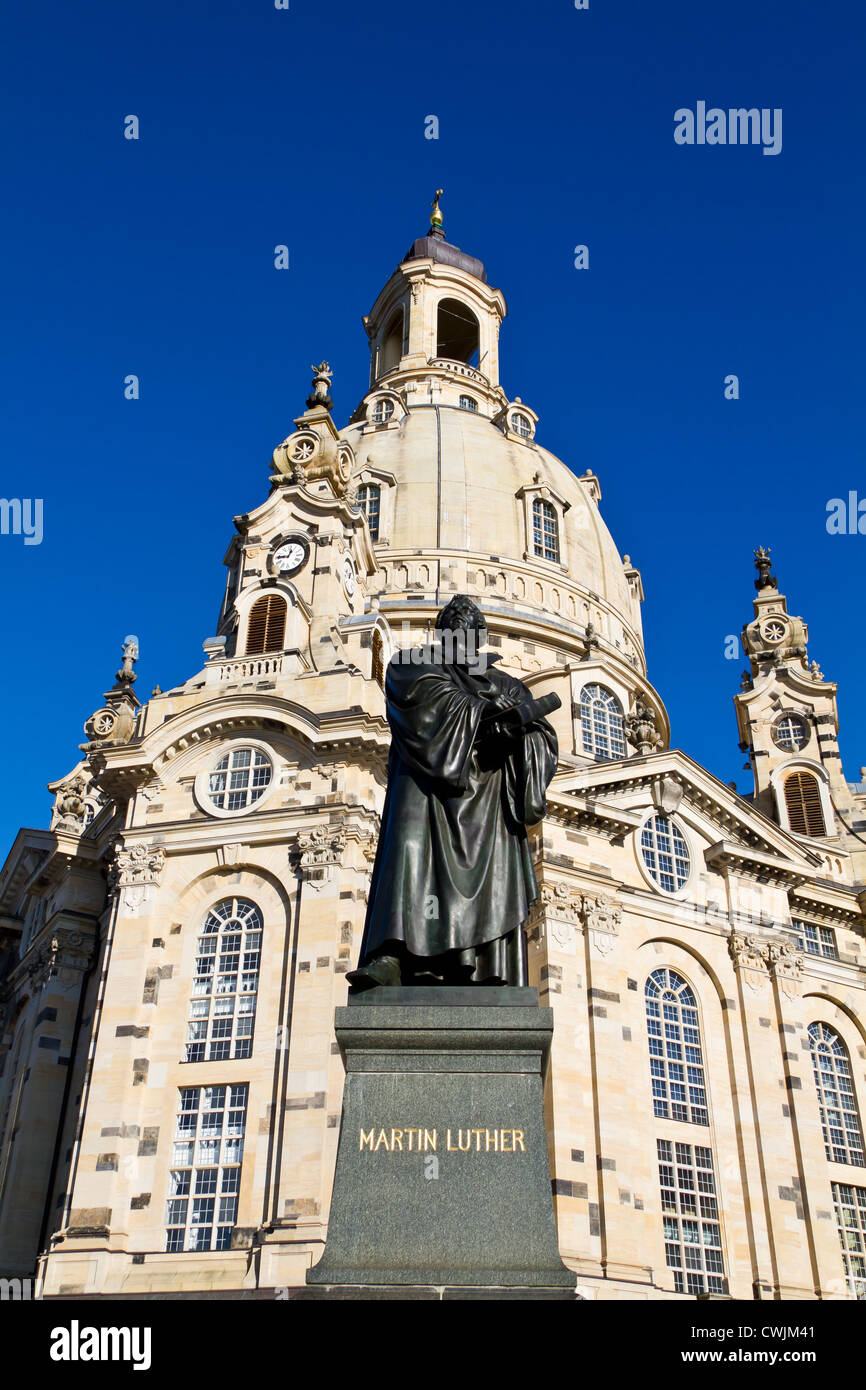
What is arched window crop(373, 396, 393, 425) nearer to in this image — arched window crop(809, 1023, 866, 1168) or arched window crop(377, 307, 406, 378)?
arched window crop(377, 307, 406, 378)

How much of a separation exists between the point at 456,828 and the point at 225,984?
24901 mm

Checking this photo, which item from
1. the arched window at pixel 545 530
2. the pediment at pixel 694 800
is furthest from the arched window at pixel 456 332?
the pediment at pixel 694 800

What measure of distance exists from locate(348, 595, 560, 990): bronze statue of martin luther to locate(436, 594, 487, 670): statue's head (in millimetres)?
80

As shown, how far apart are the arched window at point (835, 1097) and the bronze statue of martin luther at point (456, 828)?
106 feet

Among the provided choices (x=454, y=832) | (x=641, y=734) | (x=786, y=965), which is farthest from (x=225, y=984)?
(x=454, y=832)

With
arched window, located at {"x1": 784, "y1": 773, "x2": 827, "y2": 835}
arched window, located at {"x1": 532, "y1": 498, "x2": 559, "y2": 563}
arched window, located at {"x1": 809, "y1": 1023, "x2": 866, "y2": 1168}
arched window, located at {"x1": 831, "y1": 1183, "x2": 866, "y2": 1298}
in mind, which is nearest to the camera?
arched window, located at {"x1": 831, "y1": 1183, "x2": 866, "y2": 1298}

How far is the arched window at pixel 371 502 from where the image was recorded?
55.4m

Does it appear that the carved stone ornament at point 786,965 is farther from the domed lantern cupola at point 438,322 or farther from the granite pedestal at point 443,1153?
the domed lantern cupola at point 438,322

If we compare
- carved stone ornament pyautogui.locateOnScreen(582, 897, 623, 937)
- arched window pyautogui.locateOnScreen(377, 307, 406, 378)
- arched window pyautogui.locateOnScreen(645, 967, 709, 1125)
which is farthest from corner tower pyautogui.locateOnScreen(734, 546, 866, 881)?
arched window pyautogui.locateOnScreen(377, 307, 406, 378)

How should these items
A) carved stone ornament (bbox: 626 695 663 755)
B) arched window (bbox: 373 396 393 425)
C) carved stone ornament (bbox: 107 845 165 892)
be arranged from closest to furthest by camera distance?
carved stone ornament (bbox: 107 845 165 892)
carved stone ornament (bbox: 626 695 663 755)
arched window (bbox: 373 396 393 425)

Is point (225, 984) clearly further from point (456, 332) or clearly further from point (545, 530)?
→ point (456, 332)

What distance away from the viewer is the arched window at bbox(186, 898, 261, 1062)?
33.6m

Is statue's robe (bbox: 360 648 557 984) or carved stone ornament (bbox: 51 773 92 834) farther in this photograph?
carved stone ornament (bbox: 51 773 92 834)
